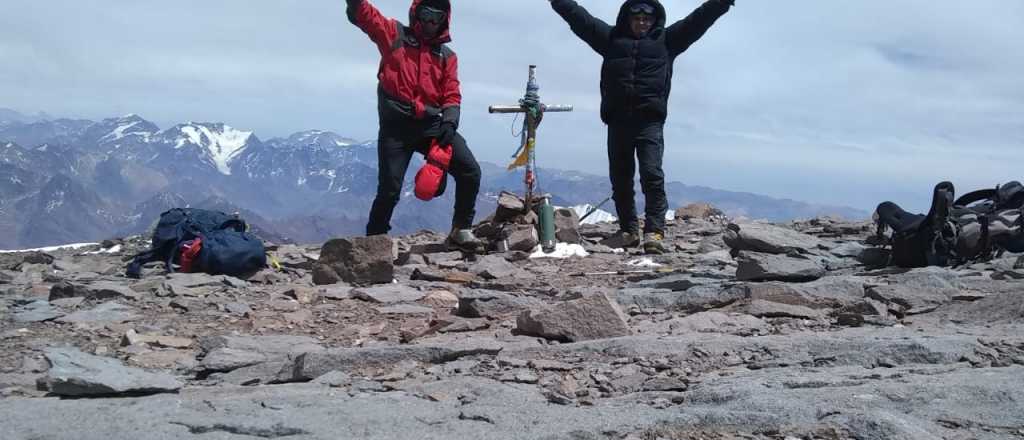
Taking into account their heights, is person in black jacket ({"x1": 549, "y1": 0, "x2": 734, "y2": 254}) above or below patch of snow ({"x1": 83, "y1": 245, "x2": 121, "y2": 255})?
above

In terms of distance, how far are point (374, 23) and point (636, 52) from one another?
267 cm

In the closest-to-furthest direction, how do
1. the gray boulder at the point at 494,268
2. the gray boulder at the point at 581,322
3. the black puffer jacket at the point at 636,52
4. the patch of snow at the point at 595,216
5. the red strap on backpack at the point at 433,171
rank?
Answer: the gray boulder at the point at 581,322 < the gray boulder at the point at 494,268 < the red strap on backpack at the point at 433,171 < the black puffer jacket at the point at 636,52 < the patch of snow at the point at 595,216

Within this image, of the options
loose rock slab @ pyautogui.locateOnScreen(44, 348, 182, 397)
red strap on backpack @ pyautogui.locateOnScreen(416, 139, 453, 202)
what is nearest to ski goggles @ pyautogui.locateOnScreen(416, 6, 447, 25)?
red strap on backpack @ pyautogui.locateOnScreen(416, 139, 453, 202)

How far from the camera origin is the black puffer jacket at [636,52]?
25.7ft

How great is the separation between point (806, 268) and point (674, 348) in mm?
2947

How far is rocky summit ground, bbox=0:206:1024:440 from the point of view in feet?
8.03

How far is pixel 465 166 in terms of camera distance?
758cm

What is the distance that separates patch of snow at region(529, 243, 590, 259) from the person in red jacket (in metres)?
1.06

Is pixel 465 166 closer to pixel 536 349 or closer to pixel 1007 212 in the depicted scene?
pixel 536 349

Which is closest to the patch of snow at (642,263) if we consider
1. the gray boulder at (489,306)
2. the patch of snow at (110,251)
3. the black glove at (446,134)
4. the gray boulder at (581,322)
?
the black glove at (446,134)

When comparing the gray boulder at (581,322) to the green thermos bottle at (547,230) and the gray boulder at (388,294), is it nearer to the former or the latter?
the gray boulder at (388,294)

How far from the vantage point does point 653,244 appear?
25.9 ft

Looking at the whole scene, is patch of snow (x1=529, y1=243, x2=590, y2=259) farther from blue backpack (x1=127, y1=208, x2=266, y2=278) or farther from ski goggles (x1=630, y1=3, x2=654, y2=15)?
blue backpack (x1=127, y1=208, x2=266, y2=278)

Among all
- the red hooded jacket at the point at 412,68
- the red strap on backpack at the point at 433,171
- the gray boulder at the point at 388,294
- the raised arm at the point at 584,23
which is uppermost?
the raised arm at the point at 584,23
